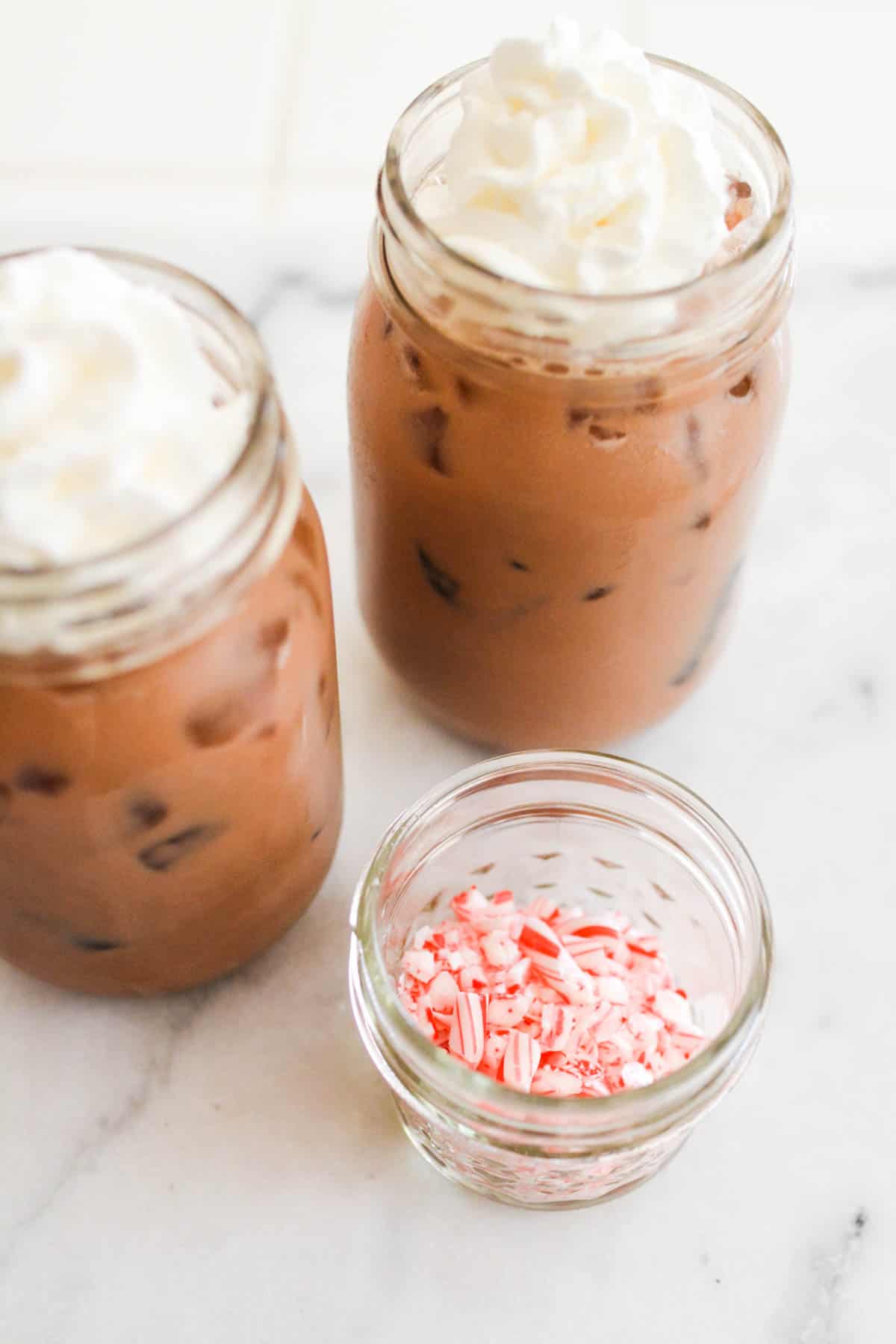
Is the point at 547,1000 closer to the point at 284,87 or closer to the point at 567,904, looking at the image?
the point at 567,904

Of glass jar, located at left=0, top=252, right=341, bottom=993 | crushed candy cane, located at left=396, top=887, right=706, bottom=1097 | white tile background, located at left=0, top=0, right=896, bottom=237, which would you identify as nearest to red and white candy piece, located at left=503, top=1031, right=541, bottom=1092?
crushed candy cane, located at left=396, top=887, right=706, bottom=1097

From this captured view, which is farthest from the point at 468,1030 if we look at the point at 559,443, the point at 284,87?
the point at 284,87

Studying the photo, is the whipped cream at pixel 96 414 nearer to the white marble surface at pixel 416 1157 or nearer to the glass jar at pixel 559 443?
the glass jar at pixel 559 443

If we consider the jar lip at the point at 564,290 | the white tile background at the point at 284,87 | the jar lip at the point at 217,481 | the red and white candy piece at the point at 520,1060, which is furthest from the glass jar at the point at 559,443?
the white tile background at the point at 284,87

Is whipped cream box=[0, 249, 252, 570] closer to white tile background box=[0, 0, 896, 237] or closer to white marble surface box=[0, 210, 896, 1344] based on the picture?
white marble surface box=[0, 210, 896, 1344]

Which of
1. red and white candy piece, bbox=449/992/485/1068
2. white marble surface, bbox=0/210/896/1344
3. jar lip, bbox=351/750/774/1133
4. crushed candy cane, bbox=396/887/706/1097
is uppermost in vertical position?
jar lip, bbox=351/750/774/1133

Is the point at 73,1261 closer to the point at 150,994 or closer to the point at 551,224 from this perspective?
the point at 150,994
